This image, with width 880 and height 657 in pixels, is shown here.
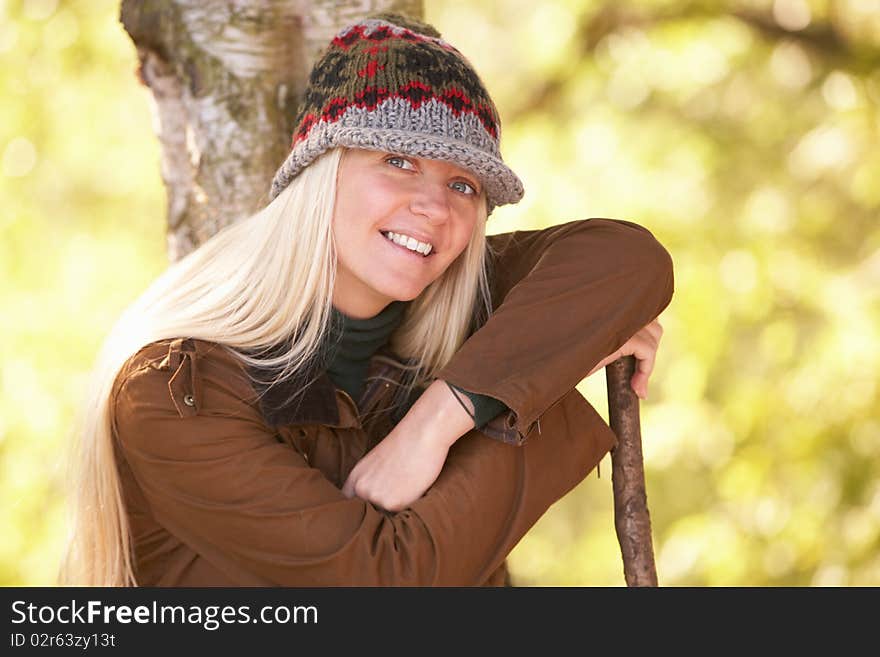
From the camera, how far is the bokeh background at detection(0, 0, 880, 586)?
4.70 m

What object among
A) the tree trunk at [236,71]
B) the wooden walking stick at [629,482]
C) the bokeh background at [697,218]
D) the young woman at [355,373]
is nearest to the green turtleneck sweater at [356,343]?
the young woman at [355,373]

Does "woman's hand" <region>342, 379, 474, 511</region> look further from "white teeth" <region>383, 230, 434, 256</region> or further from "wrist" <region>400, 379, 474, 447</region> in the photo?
"white teeth" <region>383, 230, 434, 256</region>

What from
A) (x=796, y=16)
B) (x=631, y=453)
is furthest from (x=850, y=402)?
(x=631, y=453)

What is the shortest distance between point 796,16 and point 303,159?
12.1 ft

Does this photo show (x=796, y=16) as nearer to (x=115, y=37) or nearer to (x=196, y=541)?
(x=115, y=37)

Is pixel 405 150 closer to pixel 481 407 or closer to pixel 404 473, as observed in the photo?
pixel 481 407

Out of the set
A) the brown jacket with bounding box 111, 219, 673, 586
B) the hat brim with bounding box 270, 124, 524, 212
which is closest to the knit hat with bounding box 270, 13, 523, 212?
the hat brim with bounding box 270, 124, 524, 212

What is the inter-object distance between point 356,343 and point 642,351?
0.65m

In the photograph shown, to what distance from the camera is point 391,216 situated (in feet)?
7.68

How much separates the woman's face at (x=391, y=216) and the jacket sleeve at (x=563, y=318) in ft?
0.64

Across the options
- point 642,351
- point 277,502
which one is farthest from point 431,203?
point 277,502

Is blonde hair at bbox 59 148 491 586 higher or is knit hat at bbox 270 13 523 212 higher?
knit hat at bbox 270 13 523 212

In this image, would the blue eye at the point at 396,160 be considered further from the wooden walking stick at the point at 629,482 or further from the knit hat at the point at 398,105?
the wooden walking stick at the point at 629,482

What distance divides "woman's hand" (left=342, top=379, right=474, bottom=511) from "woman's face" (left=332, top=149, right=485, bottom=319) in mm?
274
